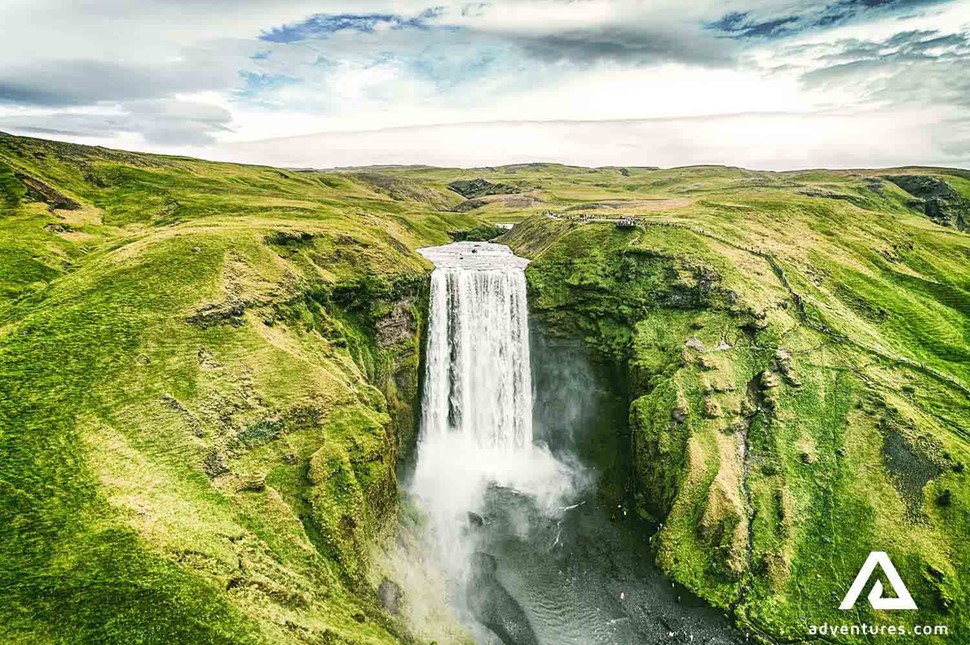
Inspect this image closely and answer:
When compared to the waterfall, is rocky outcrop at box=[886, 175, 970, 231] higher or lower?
higher

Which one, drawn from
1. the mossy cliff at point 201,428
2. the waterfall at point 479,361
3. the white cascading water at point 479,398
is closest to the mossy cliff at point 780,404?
the waterfall at point 479,361

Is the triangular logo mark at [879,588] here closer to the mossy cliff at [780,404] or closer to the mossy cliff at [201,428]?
the mossy cliff at [780,404]

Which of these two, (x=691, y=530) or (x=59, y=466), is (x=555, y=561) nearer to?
(x=691, y=530)

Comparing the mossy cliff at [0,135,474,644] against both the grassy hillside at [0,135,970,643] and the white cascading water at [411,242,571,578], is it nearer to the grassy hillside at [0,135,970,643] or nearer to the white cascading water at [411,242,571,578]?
the grassy hillside at [0,135,970,643]

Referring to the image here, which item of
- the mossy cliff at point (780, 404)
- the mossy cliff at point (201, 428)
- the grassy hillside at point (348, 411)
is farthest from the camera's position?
the mossy cliff at point (780, 404)

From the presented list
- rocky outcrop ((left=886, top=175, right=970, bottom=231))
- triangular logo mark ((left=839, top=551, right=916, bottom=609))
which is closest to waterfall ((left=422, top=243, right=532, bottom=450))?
triangular logo mark ((left=839, top=551, right=916, bottom=609))

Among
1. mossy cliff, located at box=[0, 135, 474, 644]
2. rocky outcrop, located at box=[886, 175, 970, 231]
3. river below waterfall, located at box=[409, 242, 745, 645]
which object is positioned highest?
rocky outcrop, located at box=[886, 175, 970, 231]

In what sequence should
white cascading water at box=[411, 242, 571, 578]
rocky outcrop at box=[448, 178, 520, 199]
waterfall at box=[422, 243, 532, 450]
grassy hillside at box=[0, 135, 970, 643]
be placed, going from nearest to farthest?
grassy hillside at box=[0, 135, 970, 643] → white cascading water at box=[411, 242, 571, 578] → waterfall at box=[422, 243, 532, 450] → rocky outcrop at box=[448, 178, 520, 199]
